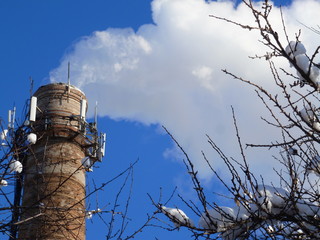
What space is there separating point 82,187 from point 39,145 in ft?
5.61

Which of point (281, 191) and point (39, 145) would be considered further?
point (39, 145)

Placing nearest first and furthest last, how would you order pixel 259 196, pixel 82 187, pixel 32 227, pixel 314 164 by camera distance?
pixel 259 196 < pixel 314 164 < pixel 32 227 < pixel 82 187

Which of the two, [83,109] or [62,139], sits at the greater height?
[83,109]

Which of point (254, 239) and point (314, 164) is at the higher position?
point (314, 164)

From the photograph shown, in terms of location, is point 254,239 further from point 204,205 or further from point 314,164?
point 314,164

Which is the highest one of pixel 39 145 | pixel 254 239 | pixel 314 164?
pixel 39 145

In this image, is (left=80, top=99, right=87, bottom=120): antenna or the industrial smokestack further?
(left=80, top=99, right=87, bottom=120): antenna

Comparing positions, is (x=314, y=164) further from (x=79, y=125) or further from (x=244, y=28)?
(x=79, y=125)

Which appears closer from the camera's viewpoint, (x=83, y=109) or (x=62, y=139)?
(x=62, y=139)

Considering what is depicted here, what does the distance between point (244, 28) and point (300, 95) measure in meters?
0.79

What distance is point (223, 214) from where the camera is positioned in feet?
17.6

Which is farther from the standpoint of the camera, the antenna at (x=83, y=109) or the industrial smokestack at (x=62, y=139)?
the antenna at (x=83, y=109)

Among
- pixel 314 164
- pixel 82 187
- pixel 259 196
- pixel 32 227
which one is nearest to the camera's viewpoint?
pixel 259 196

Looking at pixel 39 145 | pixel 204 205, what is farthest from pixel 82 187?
pixel 204 205
